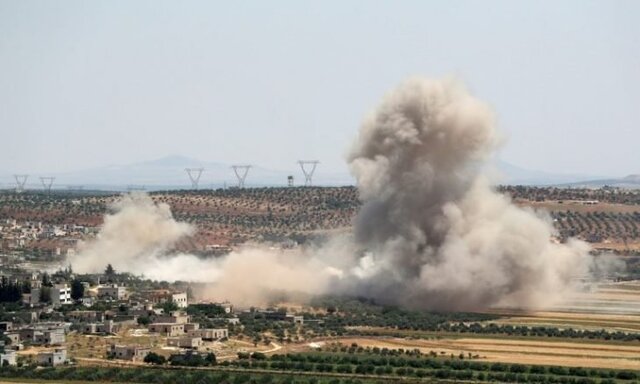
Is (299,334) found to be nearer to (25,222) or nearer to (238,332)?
(238,332)

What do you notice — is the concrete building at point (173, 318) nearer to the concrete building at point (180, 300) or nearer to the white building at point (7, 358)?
the concrete building at point (180, 300)

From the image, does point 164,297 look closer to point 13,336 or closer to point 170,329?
point 170,329

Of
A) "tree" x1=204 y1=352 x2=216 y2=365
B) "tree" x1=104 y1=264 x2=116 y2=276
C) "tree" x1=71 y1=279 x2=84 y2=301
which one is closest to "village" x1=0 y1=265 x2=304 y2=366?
"tree" x1=71 y1=279 x2=84 y2=301

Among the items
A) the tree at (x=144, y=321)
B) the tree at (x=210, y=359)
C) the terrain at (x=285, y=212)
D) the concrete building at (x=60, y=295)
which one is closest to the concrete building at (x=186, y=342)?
the tree at (x=210, y=359)

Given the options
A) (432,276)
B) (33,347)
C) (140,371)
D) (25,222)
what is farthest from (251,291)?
(25,222)

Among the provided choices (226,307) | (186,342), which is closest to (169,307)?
(226,307)

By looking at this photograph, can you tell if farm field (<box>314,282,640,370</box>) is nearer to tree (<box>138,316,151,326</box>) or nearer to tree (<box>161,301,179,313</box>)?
tree (<box>138,316,151,326</box>)
